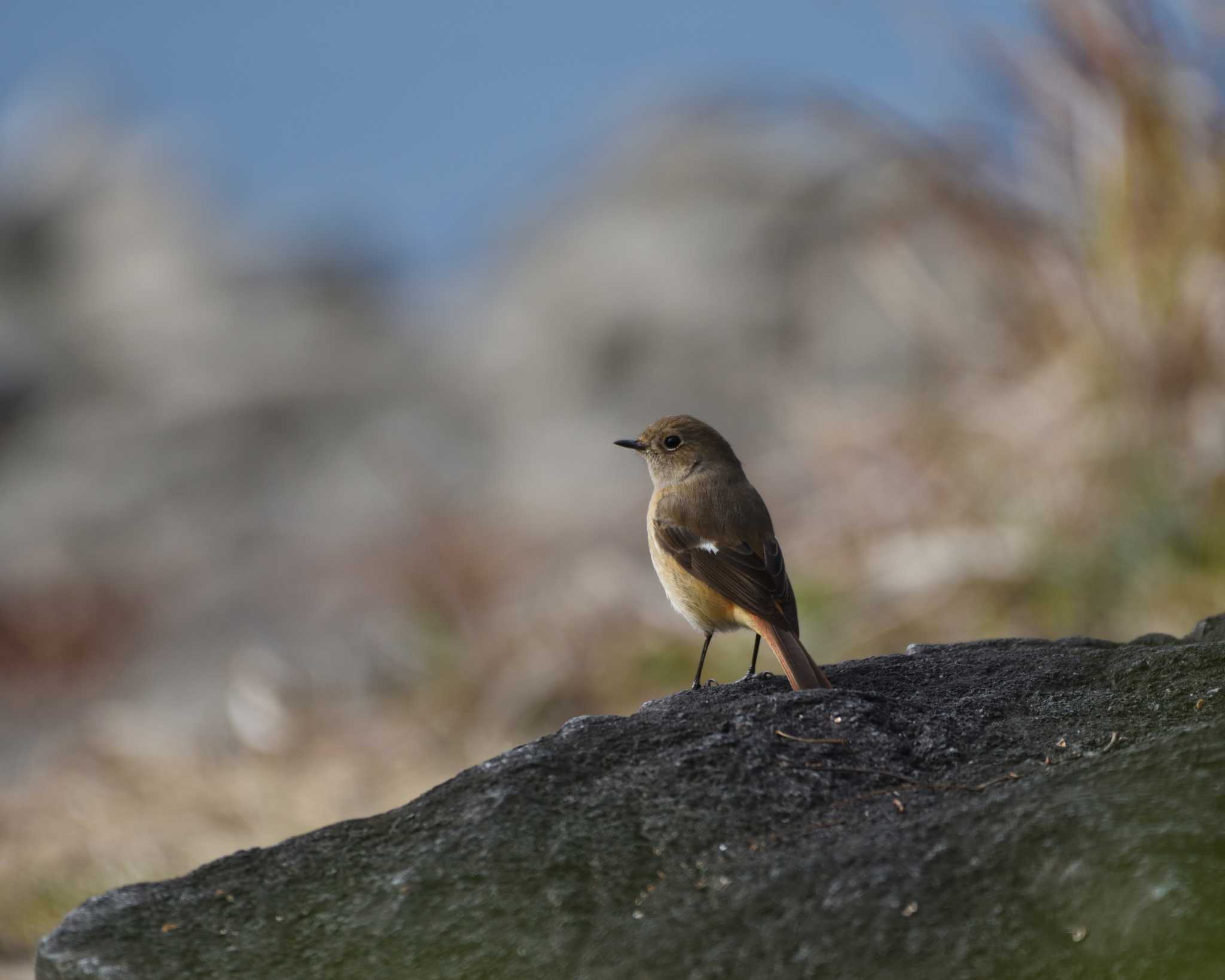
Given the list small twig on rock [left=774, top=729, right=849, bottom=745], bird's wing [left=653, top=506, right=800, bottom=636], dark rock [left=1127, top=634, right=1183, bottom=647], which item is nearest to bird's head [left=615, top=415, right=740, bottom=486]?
bird's wing [left=653, top=506, right=800, bottom=636]

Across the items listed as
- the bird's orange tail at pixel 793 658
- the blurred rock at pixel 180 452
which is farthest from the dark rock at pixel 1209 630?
the blurred rock at pixel 180 452

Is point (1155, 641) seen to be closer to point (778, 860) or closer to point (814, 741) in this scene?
point (814, 741)

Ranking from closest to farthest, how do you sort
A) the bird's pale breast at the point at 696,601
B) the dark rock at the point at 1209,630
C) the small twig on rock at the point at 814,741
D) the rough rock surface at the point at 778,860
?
the rough rock surface at the point at 778,860 < the small twig on rock at the point at 814,741 < the dark rock at the point at 1209,630 < the bird's pale breast at the point at 696,601

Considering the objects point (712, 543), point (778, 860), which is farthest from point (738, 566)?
point (778, 860)

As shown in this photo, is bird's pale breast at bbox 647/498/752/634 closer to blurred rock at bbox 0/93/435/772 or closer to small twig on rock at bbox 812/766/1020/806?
small twig on rock at bbox 812/766/1020/806

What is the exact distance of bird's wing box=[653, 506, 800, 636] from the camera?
11.2 feet

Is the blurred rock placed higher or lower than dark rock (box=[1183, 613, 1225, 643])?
higher

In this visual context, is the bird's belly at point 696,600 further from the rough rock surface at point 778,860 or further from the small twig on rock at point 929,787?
the small twig on rock at point 929,787

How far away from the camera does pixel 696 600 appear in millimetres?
3635

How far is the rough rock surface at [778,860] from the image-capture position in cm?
167

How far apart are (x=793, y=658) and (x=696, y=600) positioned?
62 centimetres

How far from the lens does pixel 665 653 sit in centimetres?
696

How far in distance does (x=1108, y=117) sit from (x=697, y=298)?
10443mm

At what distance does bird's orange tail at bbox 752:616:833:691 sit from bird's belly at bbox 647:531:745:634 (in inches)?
5.2
